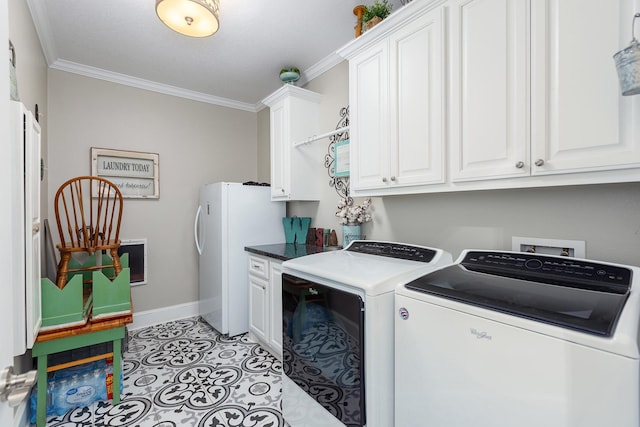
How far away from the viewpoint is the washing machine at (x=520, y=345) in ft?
2.49

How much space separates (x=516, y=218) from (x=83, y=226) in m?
2.73

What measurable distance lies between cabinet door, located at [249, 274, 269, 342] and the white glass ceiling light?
6.08 ft

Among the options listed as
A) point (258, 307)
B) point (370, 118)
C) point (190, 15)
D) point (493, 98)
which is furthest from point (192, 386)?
point (493, 98)

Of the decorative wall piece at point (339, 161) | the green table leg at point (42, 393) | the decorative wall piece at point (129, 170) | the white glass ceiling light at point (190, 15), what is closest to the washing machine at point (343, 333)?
the decorative wall piece at point (339, 161)

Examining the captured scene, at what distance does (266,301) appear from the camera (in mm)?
2502

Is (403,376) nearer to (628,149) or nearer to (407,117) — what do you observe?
(628,149)

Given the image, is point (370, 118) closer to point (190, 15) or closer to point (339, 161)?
point (339, 161)

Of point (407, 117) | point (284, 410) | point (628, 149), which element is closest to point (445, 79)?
point (407, 117)

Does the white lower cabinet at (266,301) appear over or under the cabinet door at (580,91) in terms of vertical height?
under

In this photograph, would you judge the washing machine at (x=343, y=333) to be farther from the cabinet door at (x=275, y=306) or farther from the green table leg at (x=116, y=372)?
the green table leg at (x=116, y=372)

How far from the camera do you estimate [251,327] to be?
2756 millimetres

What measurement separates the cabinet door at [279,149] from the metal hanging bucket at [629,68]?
227cm

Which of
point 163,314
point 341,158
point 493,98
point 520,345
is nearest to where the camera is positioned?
point 520,345

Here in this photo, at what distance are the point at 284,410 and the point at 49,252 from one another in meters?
2.17
